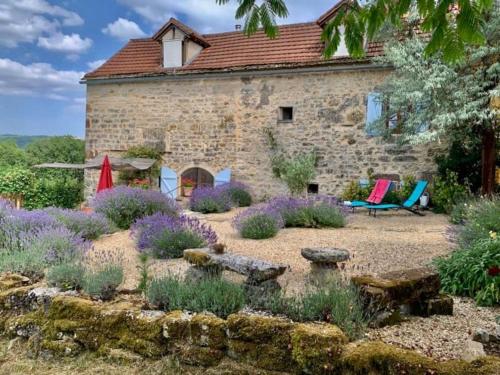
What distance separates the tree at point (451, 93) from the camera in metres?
8.57

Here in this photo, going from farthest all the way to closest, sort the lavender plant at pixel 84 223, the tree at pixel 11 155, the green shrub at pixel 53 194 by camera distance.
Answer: the tree at pixel 11 155 < the green shrub at pixel 53 194 < the lavender plant at pixel 84 223

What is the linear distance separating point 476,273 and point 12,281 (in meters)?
4.57

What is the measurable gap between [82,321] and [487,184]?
849cm

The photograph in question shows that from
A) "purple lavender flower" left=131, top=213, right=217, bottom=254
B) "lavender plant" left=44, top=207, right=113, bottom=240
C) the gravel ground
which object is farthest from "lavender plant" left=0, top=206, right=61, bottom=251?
"purple lavender flower" left=131, top=213, right=217, bottom=254

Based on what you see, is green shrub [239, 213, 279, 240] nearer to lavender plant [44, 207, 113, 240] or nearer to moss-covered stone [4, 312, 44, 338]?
lavender plant [44, 207, 113, 240]

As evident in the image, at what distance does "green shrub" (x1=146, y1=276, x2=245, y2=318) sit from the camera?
351 cm

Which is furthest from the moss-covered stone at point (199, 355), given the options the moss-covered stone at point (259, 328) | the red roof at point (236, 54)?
the red roof at point (236, 54)

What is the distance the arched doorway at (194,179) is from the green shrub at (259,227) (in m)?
7.53

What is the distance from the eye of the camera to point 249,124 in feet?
44.8

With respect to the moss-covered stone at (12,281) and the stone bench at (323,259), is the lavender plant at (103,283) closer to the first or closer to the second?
the moss-covered stone at (12,281)

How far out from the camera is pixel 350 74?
40.0 ft

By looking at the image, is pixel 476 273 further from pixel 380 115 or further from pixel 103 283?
pixel 380 115

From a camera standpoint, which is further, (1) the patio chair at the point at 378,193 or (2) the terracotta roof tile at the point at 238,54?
(2) the terracotta roof tile at the point at 238,54

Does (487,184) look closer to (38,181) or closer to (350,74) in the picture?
(350,74)
